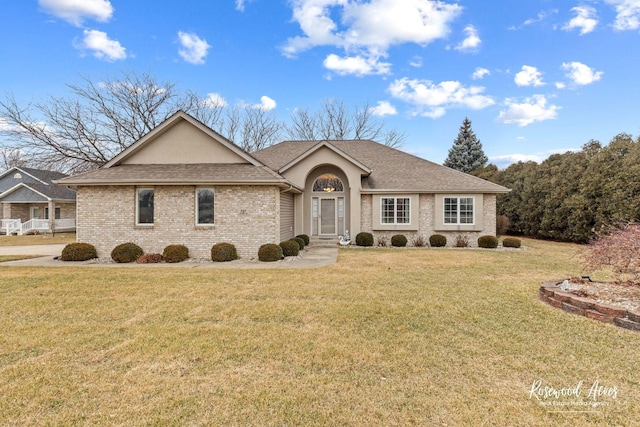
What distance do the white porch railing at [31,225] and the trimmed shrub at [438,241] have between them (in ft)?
102

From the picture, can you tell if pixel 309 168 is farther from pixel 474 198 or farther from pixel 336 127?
pixel 336 127

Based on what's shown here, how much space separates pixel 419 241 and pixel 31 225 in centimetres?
3214

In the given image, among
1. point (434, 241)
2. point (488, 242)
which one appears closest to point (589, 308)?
point (434, 241)

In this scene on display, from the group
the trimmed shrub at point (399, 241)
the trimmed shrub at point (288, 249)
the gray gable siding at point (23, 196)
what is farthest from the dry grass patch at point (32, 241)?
the trimmed shrub at point (399, 241)

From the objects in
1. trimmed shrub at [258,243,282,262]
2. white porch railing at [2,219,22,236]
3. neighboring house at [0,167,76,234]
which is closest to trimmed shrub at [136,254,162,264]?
trimmed shrub at [258,243,282,262]

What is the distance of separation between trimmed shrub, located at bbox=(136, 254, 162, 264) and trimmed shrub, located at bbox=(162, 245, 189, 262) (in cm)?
26

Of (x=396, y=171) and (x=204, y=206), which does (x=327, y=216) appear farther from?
(x=204, y=206)

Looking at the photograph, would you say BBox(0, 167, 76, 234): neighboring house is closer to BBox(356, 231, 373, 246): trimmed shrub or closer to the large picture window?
the large picture window

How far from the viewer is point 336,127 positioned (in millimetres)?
36094

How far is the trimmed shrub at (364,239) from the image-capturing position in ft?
54.3

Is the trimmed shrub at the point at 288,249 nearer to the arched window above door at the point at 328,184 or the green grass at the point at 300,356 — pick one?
the green grass at the point at 300,356

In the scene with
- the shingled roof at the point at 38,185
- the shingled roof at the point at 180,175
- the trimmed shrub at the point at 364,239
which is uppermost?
the shingled roof at the point at 38,185

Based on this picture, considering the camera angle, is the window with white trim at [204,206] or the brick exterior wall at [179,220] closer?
the brick exterior wall at [179,220]

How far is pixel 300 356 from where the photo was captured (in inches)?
162
